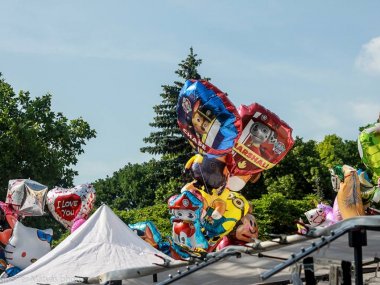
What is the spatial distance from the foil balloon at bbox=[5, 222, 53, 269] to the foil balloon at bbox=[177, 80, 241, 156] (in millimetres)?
4331

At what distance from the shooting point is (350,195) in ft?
42.9

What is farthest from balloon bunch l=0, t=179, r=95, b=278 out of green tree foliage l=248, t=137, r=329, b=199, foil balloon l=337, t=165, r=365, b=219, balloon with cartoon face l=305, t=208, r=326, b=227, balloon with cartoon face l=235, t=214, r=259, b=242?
green tree foliage l=248, t=137, r=329, b=199

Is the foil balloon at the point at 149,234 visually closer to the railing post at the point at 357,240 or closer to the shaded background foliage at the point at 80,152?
the railing post at the point at 357,240

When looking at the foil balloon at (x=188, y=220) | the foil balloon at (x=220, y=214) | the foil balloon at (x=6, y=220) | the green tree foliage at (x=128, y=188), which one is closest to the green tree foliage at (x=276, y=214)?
the foil balloon at (x=220, y=214)

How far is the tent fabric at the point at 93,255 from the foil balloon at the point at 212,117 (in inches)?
95.8

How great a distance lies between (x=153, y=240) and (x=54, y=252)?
13.7 ft

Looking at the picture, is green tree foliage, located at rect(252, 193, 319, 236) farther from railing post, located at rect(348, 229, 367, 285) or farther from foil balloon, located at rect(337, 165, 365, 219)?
railing post, located at rect(348, 229, 367, 285)

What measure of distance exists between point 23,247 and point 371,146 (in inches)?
295

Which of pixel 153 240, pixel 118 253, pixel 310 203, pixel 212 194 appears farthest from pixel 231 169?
pixel 310 203

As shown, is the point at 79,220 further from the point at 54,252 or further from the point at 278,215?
the point at 278,215

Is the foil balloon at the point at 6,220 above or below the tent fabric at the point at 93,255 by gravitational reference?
above

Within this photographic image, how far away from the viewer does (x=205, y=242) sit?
14297 mm

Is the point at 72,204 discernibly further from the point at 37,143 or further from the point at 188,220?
the point at 37,143

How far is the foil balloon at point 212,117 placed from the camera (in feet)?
46.8
